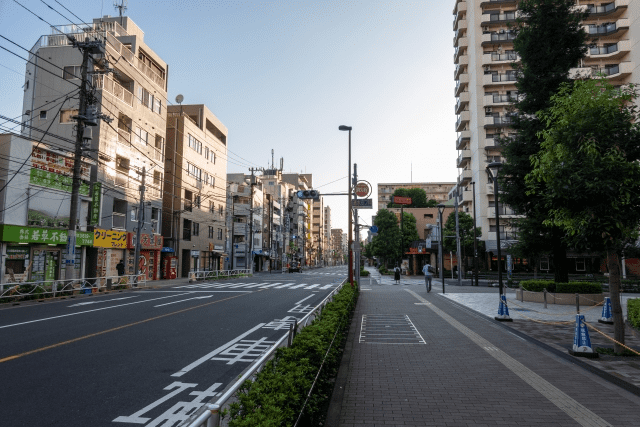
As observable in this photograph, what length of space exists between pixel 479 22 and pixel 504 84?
29.7ft

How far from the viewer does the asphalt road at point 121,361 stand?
4.88m

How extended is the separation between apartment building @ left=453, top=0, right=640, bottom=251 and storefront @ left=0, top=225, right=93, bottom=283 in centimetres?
4161

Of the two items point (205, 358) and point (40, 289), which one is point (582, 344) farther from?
point (40, 289)

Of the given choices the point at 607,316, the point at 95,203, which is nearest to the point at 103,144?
the point at 95,203

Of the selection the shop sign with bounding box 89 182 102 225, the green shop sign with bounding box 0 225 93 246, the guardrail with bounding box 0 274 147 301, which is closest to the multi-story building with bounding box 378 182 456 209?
the shop sign with bounding box 89 182 102 225

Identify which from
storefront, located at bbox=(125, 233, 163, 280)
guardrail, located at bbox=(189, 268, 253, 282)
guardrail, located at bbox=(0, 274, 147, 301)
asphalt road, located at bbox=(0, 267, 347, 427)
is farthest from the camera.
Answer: guardrail, located at bbox=(189, 268, 253, 282)

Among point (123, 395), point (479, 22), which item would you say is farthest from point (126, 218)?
point (479, 22)

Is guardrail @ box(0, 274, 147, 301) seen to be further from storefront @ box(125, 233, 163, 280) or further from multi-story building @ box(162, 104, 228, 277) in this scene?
multi-story building @ box(162, 104, 228, 277)

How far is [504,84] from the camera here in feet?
162

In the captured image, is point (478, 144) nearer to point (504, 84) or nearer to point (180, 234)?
point (504, 84)

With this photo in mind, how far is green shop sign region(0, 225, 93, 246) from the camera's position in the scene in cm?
2041

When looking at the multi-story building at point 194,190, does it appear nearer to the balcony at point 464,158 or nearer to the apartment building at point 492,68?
the balcony at point 464,158

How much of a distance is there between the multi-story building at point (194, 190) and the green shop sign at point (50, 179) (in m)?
Answer: 13.0

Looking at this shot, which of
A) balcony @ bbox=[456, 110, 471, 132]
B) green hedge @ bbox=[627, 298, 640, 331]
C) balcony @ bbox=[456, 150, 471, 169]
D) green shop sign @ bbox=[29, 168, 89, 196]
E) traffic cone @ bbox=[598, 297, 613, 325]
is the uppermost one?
balcony @ bbox=[456, 110, 471, 132]
